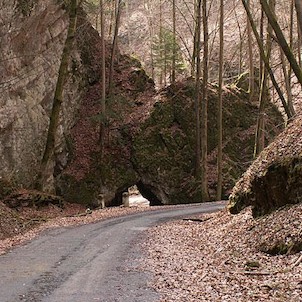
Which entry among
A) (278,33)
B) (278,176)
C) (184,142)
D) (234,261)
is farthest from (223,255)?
(184,142)

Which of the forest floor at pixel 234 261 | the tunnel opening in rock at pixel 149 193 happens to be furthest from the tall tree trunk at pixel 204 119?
the forest floor at pixel 234 261

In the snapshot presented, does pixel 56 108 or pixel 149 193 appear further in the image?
pixel 149 193

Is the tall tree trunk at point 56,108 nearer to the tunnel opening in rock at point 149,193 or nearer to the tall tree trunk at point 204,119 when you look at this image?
the tall tree trunk at point 204,119

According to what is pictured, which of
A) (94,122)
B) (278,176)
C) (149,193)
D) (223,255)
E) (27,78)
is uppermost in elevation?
(27,78)

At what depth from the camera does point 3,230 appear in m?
14.3

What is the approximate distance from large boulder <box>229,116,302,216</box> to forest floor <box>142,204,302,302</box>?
43 cm

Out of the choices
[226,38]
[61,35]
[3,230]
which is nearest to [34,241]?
[3,230]

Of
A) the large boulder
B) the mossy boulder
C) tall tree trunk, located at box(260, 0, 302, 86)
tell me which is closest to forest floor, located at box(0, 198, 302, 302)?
the large boulder

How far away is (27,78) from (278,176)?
1715 centimetres

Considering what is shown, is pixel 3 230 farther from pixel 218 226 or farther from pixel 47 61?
pixel 47 61

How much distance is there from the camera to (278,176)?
39.4 ft

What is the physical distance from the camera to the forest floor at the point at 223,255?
25.2 feet

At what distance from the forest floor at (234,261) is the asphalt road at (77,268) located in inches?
21.3

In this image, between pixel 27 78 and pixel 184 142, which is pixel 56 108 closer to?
pixel 27 78
